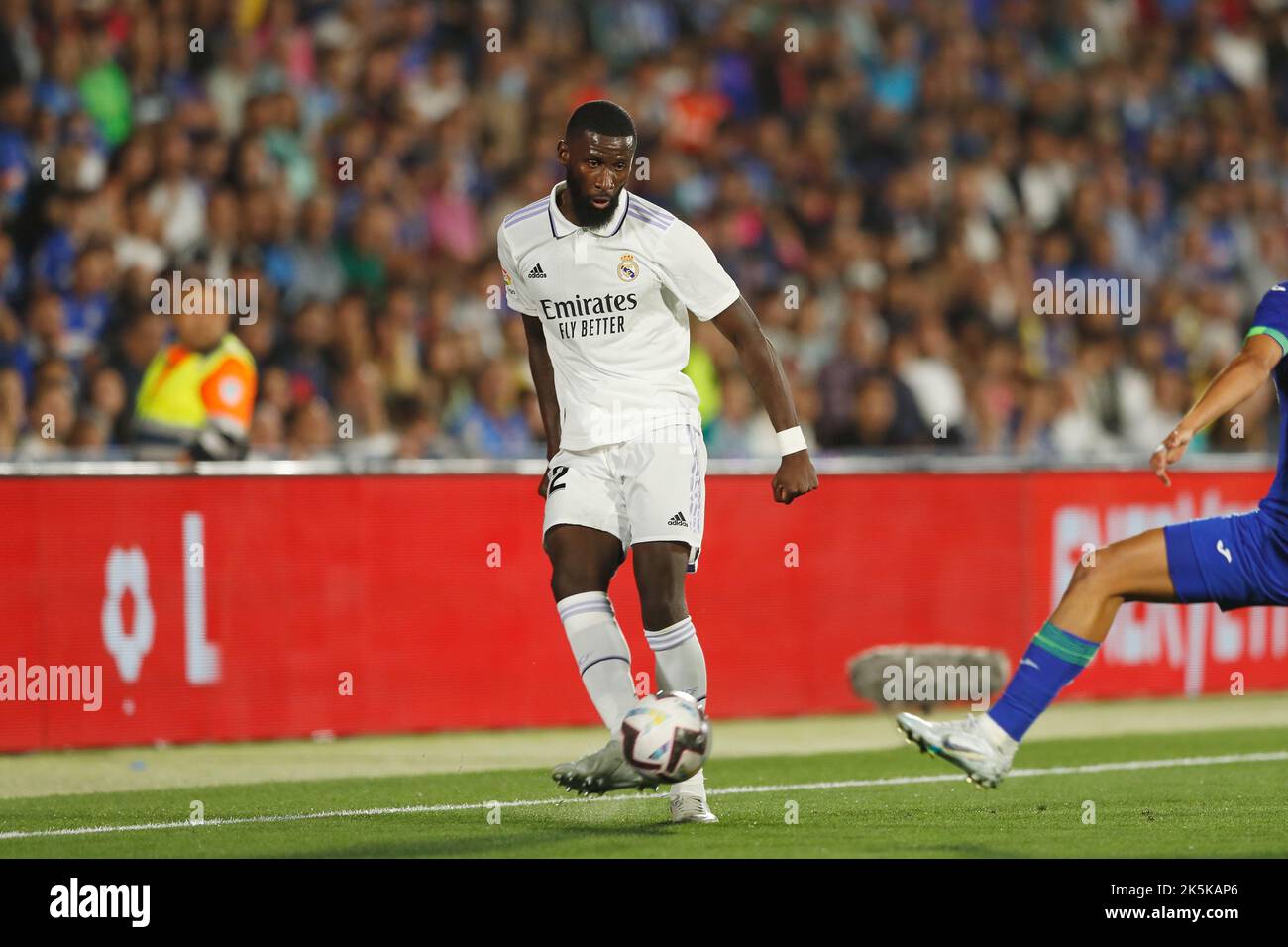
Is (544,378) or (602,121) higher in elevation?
(602,121)

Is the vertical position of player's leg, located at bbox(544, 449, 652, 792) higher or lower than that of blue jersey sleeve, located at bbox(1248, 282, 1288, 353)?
lower

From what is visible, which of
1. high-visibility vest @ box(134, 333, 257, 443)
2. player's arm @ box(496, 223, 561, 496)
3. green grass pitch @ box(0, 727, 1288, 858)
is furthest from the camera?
high-visibility vest @ box(134, 333, 257, 443)

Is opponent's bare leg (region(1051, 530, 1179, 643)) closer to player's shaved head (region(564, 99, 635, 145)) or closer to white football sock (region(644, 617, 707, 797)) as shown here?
white football sock (region(644, 617, 707, 797))

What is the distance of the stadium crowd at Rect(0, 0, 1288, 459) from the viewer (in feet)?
47.5

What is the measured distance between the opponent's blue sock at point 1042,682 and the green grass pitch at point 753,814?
46 cm

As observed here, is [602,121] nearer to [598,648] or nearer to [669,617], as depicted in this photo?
[669,617]

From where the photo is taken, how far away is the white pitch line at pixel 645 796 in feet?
28.0

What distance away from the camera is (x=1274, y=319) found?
7422 millimetres

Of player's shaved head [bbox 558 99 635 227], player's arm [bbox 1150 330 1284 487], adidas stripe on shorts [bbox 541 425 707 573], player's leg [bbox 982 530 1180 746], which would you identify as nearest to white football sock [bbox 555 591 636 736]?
adidas stripe on shorts [bbox 541 425 707 573]

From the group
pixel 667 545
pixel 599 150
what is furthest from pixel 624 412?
pixel 599 150

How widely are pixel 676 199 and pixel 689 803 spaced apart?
9.62 m

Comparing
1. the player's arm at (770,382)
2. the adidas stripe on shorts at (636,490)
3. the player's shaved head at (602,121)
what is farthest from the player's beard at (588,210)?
the adidas stripe on shorts at (636,490)

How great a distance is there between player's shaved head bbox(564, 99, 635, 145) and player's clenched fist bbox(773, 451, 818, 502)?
52.1 inches

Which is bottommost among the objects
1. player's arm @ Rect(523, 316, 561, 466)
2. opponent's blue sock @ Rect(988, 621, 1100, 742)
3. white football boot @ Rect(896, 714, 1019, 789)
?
white football boot @ Rect(896, 714, 1019, 789)
